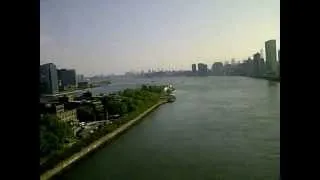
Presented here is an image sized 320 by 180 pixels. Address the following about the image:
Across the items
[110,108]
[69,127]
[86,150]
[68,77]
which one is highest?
[68,77]

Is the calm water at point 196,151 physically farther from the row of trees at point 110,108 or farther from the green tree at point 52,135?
the row of trees at point 110,108

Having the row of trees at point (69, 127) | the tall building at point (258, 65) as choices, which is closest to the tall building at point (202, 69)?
the tall building at point (258, 65)

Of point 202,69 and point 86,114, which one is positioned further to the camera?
point 202,69

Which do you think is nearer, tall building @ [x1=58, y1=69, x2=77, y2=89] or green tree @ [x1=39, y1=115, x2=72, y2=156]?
green tree @ [x1=39, y1=115, x2=72, y2=156]

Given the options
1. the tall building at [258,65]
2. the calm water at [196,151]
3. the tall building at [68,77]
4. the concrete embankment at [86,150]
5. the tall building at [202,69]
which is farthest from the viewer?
the tall building at [202,69]

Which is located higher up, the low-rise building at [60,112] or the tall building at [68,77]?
the tall building at [68,77]

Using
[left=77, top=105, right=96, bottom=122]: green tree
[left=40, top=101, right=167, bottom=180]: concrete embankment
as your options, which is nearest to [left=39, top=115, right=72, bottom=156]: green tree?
[left=40, top=101, right=167, bottom=180]: concrete embankment

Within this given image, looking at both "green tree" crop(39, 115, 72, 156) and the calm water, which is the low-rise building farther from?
the calm water

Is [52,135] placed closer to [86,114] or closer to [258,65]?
[86,114]

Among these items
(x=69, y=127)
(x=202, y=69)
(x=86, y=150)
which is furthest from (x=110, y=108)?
(x=202, y=69)

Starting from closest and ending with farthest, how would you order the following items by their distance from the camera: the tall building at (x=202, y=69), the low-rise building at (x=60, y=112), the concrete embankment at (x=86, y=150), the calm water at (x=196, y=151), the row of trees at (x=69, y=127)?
the calm water at (x=196, y=151), the concrete embankment at (x=86, y=150), the row of trees at (x=69, y=127), the low-rise building at (x=60, y=112), the tall building at (x=202, y=69)
